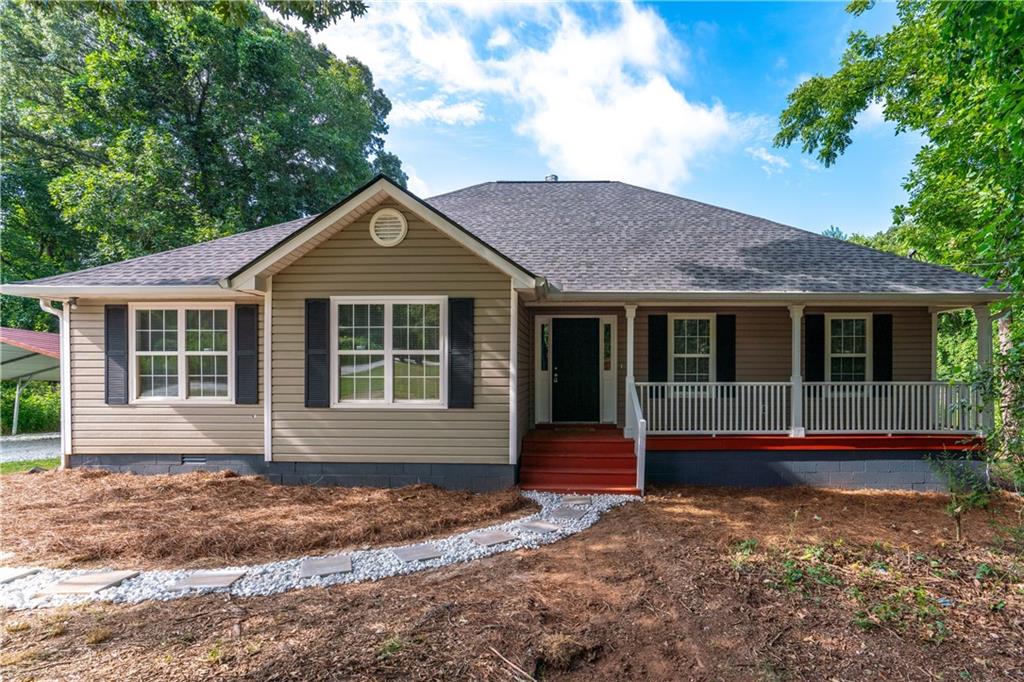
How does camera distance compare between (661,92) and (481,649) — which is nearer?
(481,649)

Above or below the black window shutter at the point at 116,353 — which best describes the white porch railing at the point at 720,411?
below

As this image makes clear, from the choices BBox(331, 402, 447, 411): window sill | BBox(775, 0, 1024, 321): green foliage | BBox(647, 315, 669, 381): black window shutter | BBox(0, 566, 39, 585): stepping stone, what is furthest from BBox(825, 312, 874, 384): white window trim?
BBox(0, 566, 39, 585): stepping stone

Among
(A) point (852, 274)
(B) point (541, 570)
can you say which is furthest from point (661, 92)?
(B) point (541, 570)

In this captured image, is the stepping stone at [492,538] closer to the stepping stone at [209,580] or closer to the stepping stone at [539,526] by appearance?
the stepping stone at [539,526]

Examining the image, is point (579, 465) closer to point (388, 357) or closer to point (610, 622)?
point (388, 357)

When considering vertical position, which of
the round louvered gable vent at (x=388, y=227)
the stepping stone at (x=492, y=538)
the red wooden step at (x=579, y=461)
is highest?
the round louvered gable vent at (x=388, y=227)

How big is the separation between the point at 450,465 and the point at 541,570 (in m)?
2.74

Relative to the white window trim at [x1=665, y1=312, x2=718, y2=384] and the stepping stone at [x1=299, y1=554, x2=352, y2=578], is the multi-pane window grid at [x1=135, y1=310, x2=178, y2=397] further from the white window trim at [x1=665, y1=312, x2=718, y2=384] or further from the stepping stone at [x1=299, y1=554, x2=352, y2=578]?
the white window trim at [x1=665, y1=312, x2=718, y2=384]

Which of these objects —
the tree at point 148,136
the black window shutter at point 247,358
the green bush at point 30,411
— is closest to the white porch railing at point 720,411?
the black window shutter at point 247,358

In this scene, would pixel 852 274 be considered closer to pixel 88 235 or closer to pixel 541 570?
pixel 541 570

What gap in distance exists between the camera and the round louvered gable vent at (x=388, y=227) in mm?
6570

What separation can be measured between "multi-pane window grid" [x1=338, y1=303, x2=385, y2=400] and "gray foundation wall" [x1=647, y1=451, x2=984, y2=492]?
4.37m

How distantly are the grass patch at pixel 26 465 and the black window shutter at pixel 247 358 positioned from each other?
396 centimetres

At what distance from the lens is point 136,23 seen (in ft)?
42.5
